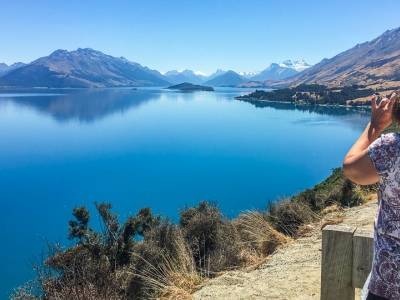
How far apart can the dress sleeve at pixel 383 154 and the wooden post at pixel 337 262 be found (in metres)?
0.48

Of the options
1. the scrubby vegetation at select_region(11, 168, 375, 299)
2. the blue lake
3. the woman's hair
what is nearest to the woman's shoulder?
the woman's hair

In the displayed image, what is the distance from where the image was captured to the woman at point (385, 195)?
4.28 feet

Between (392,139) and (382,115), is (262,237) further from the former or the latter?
(392,139)

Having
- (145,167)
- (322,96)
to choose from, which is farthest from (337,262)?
(322,96)

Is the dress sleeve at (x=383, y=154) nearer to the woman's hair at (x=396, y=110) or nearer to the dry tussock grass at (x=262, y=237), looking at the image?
the woman's hair at (x=396, y=110)

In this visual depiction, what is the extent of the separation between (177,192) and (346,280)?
27261mm

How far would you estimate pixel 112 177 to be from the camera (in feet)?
107

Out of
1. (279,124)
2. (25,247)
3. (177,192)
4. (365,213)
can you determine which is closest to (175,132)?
(279,124)

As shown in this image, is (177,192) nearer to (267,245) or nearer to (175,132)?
(267,245)

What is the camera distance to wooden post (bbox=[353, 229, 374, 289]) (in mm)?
1655

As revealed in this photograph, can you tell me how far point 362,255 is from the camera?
1.68 m

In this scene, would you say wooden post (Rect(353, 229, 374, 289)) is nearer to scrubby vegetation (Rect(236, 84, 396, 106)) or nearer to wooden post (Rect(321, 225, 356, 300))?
wooden post (Rect(321, 225, 356, 300))

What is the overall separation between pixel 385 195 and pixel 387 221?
0.34 ft

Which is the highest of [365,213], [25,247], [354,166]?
[354,166]
